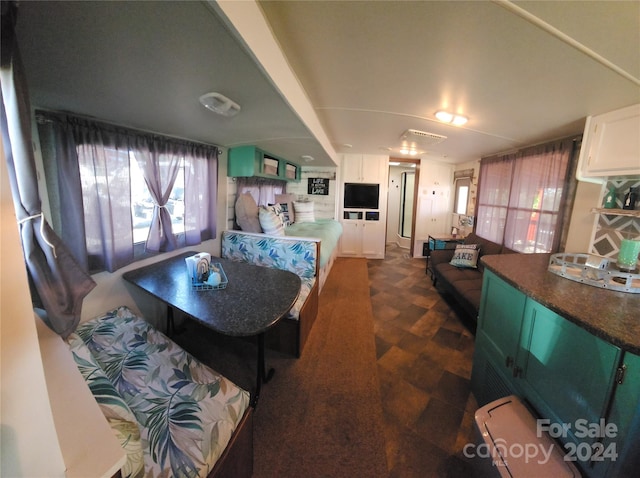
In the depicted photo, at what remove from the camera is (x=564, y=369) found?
998 millimetres

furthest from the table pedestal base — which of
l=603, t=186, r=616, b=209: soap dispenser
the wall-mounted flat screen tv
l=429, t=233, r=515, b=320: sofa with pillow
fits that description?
the wall-mounted flat screen tv

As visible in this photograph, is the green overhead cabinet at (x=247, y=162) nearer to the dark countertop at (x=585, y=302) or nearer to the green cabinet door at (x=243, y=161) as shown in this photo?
the green cabinet door at (x=243, y=161)

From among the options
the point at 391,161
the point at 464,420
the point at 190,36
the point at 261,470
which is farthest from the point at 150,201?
the point at 391,161

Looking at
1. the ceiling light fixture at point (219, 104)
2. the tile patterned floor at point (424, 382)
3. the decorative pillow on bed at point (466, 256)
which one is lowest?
the tile patterned floor at point (424, 382)

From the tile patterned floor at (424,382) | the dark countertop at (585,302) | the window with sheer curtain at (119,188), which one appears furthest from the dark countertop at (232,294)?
the dark countertop at (585,302)

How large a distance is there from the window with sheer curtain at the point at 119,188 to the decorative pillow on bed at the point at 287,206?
5.67 feet

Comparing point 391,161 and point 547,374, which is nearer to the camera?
point 547,374

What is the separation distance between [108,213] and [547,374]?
276cm

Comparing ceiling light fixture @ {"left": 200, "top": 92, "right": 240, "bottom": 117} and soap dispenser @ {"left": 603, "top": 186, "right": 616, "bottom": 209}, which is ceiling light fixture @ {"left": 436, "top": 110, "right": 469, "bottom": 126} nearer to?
soap dispenser @ {"left": 603, "top": 186, "right": 616, "bottom": 209}

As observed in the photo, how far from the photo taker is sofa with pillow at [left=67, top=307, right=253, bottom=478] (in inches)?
31.4

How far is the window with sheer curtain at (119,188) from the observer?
133cm

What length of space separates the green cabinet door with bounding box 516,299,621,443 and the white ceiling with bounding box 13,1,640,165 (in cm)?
124

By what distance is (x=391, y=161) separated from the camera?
15.6ft

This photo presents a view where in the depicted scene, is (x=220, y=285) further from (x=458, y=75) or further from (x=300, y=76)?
(x=458, y=75)
